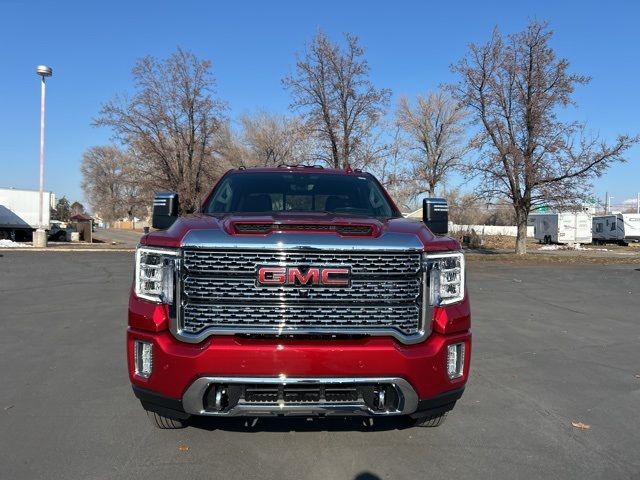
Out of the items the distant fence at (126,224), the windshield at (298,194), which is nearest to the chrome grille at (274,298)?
the windshield at (298,194)

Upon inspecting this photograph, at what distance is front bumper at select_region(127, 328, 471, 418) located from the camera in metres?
3.02

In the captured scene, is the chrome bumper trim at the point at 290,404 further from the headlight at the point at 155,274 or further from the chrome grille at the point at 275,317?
the headlight at the point at 155,274

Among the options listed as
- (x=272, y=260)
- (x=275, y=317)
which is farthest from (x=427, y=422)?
(x=272, y=260)

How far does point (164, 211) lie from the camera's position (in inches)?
171

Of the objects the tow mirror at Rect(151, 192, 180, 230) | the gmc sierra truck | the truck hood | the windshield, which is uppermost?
the windshield

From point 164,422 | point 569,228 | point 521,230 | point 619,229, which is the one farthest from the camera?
point 619,229

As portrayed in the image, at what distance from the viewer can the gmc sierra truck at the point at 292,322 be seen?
3055 millimetres

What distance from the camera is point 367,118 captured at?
92.3 ft

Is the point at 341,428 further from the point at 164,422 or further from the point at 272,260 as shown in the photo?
the point at 272,260

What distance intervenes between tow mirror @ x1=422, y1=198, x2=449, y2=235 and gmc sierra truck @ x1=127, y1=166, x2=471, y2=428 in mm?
1040

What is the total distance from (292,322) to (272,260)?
38 centimetres

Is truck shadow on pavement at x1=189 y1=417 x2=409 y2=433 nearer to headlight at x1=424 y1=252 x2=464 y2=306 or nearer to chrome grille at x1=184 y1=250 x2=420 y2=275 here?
headlight at x1=424 y1=252 x2=464 y2=306

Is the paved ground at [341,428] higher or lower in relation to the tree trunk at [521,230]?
lower

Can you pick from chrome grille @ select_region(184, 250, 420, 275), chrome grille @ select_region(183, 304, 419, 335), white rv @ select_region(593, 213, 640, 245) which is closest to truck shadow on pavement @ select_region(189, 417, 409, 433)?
chrome grille @ select_region(183, 304, 419, 335)
